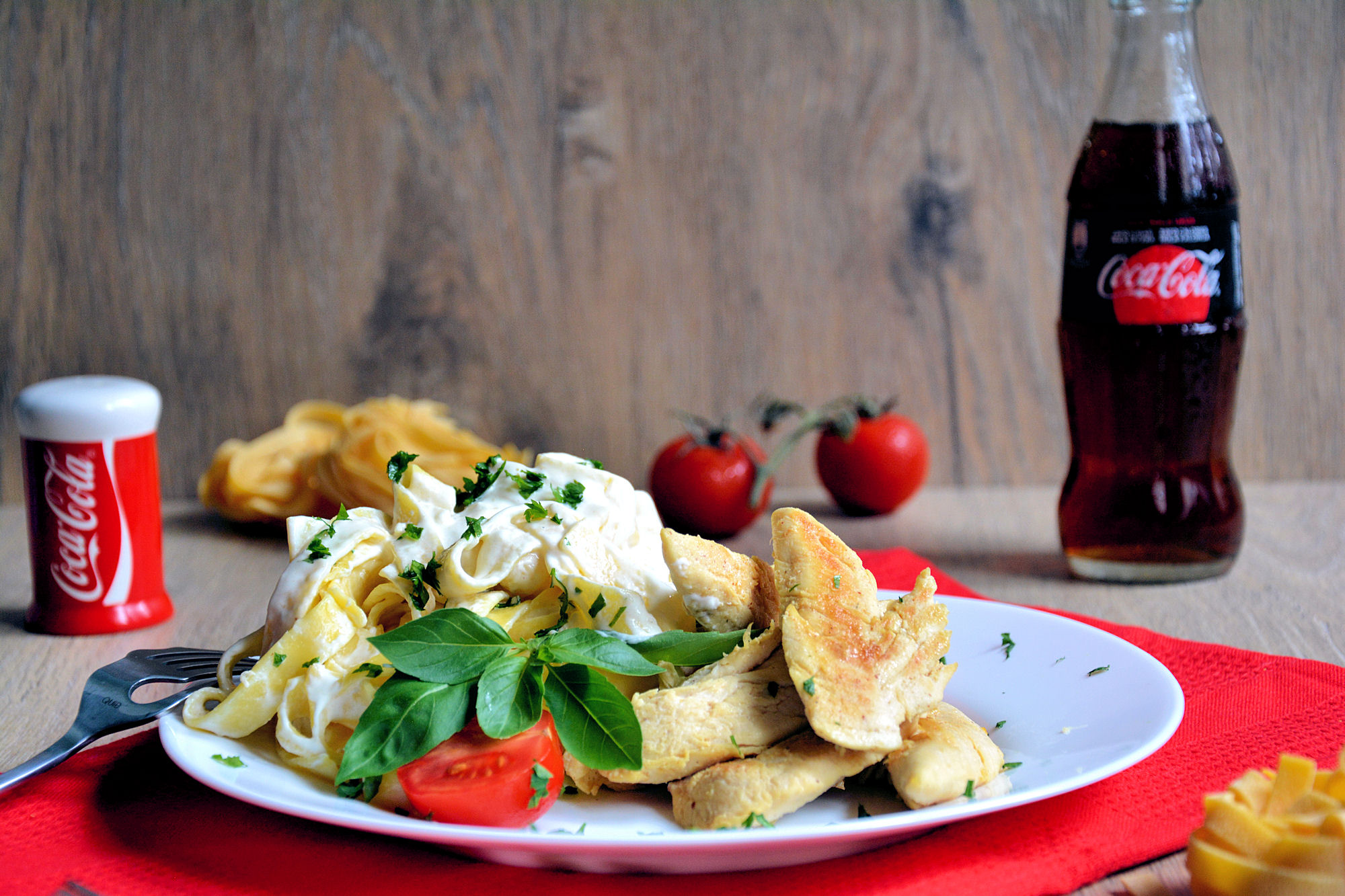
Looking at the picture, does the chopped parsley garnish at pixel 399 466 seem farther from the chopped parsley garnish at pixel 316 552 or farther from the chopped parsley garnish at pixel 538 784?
the chopped parsley garnish at pixel 538 784

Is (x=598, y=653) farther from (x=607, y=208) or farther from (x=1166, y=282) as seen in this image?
(x=607, y=208)

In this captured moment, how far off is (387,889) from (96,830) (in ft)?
0.90

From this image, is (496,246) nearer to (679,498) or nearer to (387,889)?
(679,498)

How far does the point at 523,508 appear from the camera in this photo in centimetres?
114

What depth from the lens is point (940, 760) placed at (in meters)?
0.88

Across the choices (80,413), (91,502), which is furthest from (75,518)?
(80,413)

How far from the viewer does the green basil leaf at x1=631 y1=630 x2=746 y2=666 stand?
3.35 feet

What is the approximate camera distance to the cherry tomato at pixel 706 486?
2090mm

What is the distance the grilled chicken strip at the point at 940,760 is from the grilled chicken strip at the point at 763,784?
3 cm

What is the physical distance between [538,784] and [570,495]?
32cm

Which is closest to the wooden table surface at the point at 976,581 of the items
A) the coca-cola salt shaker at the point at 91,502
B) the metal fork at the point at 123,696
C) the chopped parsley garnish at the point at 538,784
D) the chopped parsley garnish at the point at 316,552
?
the coca-cola salt shaker at the point at 91,502

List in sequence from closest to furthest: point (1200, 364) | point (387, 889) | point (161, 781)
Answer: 1. point (387, 889)
2. point (161, 781)
3. point (1200, 364)

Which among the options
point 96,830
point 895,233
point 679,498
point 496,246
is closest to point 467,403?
point 496,246

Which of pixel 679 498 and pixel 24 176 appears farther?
pixel 24 176
